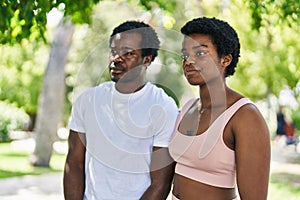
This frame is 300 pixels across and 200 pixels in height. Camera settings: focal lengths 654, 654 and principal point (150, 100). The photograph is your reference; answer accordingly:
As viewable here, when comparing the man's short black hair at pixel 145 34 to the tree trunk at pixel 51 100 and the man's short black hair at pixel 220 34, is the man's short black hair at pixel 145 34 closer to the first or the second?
the man's short black hair at pixel 220 34

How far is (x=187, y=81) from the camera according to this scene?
118 inches

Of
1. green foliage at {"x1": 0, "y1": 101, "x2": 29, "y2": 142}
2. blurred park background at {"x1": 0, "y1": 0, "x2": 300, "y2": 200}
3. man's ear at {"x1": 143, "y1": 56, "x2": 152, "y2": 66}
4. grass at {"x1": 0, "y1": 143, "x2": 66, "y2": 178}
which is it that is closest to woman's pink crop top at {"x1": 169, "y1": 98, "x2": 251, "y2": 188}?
blurred park background at {"x1": 0, "y1": 0, "x2": 300, "y2": 200}

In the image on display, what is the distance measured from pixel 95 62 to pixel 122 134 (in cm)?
42

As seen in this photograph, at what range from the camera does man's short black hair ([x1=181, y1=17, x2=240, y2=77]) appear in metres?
2.94

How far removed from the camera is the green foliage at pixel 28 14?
4594 mm

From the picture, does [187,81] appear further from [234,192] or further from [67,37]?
[67,37]

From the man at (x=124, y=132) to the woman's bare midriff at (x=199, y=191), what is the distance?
0.17 meters

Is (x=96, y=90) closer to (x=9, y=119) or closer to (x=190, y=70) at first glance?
(x=190, y=70)

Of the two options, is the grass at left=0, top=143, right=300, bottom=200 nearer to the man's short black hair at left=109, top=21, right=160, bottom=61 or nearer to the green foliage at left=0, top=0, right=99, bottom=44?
the green foliage at left=0, top=0, right=99, bottom=44

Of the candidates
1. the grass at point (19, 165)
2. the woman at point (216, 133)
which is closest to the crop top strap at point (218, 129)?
the woman at point (216, 133)

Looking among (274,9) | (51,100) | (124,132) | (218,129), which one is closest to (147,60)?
(124,132)

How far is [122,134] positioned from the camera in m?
3.24

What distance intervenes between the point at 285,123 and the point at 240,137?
20.5 meters

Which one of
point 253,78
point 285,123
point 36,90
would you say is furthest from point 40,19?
point 36,90
